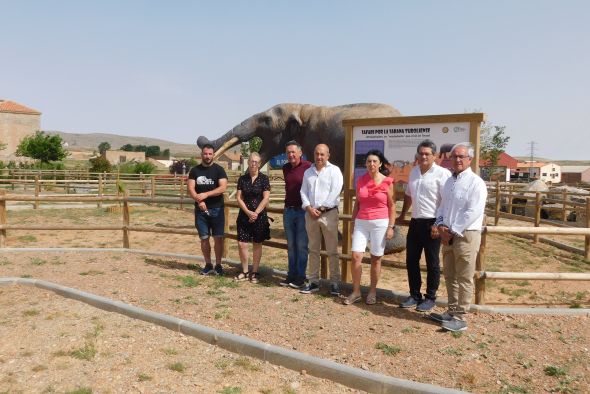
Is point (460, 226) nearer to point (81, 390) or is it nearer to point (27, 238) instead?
point (81, 390)

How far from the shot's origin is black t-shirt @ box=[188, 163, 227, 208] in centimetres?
576

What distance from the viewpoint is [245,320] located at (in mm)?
4309

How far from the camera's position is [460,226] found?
3.89 metres

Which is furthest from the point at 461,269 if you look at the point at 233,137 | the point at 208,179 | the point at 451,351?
the point at 233,137

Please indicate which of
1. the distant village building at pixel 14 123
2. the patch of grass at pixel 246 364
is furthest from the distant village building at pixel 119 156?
the patch of grass at pixel 246 364

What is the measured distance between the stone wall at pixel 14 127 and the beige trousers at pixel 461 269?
72.0m

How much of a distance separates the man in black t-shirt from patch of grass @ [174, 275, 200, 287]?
33 cm

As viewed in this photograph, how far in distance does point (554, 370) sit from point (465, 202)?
1.38 m

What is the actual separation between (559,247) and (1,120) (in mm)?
72370

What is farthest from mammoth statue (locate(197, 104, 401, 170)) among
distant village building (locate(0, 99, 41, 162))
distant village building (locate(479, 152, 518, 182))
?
distant village building (locate(0, 99, 41, 162))

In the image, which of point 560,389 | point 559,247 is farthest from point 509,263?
point 560,389

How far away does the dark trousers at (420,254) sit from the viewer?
4.31 meters

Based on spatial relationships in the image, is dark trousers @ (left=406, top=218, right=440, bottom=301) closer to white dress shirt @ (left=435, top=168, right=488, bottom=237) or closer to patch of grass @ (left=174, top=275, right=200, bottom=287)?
white dress shirt @ (left=435, top=168, right=488, bottom=237)

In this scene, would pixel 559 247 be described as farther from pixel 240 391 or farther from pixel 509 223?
pixel 240 391
